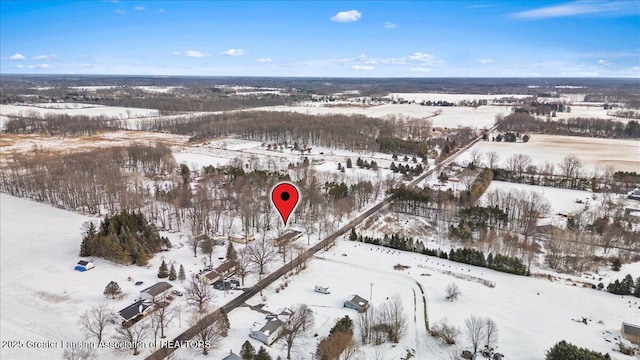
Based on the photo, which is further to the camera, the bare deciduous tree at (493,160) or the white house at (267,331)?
the bare deciduous tree at (493,160)

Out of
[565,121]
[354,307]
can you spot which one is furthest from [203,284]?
[565,121]

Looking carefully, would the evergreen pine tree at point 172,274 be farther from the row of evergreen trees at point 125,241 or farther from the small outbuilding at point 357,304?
the small outbuilding at point 357,304

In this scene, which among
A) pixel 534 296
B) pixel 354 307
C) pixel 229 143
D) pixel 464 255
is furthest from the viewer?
pixel 229 143

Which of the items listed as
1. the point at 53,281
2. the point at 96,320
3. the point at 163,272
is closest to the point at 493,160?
the point at 163,272

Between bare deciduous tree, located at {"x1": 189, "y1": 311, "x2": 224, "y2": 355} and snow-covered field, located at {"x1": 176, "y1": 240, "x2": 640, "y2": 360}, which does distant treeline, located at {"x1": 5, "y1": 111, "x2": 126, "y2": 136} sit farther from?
bare deciduous tree, located at {"x1": 189, "y1": 311, "x2": 224, "y2": 355}

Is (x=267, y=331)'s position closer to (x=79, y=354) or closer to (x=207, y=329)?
(x=207, y=329)

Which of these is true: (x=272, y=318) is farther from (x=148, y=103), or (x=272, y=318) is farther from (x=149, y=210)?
(x=148, y=103)

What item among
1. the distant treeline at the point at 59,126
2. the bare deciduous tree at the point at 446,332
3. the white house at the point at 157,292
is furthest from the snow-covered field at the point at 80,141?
the bare deciduous tree at the point at 446,332
